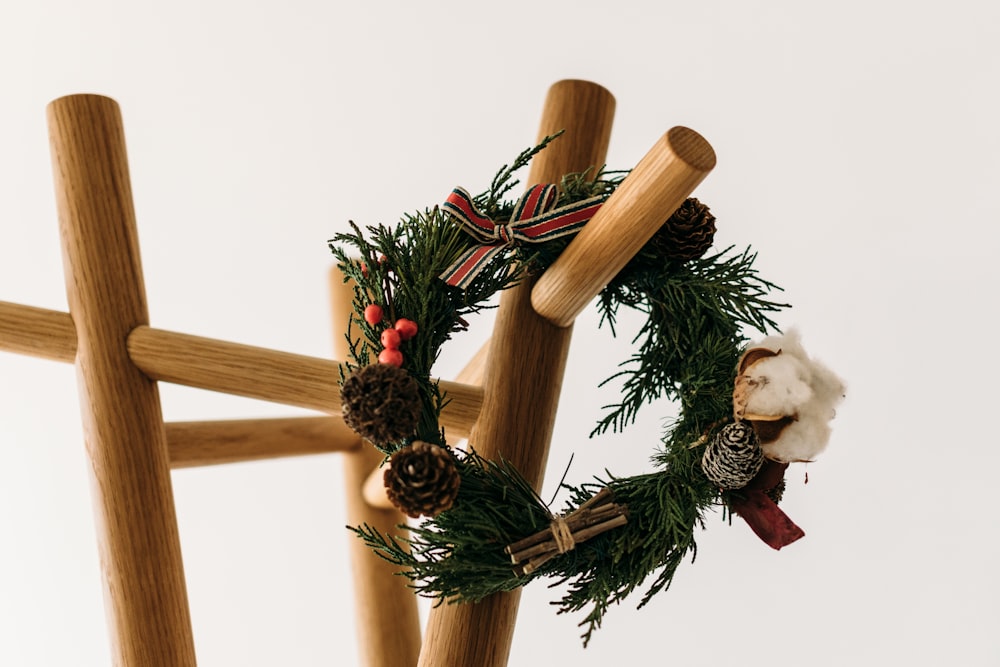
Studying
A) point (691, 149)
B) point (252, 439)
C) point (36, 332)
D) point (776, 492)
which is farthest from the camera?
point (252, 439)

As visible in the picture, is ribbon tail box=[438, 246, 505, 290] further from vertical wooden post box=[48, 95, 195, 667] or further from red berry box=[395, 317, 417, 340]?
vertical wooden post box=[48, 95, 195, 667]

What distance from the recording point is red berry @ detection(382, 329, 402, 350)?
0.73m

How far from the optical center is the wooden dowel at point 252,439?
1031 millimetres

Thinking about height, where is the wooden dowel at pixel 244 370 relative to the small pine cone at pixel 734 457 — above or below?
above

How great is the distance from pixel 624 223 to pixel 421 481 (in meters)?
0.23

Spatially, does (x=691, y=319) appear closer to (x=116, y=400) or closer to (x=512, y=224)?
(x=512, y=224)

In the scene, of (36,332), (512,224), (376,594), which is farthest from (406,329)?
(376,594)

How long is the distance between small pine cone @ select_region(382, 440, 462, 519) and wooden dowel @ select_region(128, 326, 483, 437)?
0.18m

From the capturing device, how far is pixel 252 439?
1100mm

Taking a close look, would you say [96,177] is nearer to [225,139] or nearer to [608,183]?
[608,183]

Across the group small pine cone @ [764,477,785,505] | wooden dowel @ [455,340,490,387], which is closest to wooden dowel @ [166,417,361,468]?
wooden dowel @ [455,340,490,387]

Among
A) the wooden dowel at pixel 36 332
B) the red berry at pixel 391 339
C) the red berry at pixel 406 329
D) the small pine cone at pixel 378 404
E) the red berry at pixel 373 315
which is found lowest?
the small pine cone at pixel 378 404

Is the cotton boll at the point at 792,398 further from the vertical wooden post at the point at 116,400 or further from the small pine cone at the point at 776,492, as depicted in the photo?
the vertical wooden post at the point at 116,400

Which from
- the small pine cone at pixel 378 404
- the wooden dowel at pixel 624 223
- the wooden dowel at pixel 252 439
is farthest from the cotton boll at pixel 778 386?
the wooden dowel at pixel 252 439
